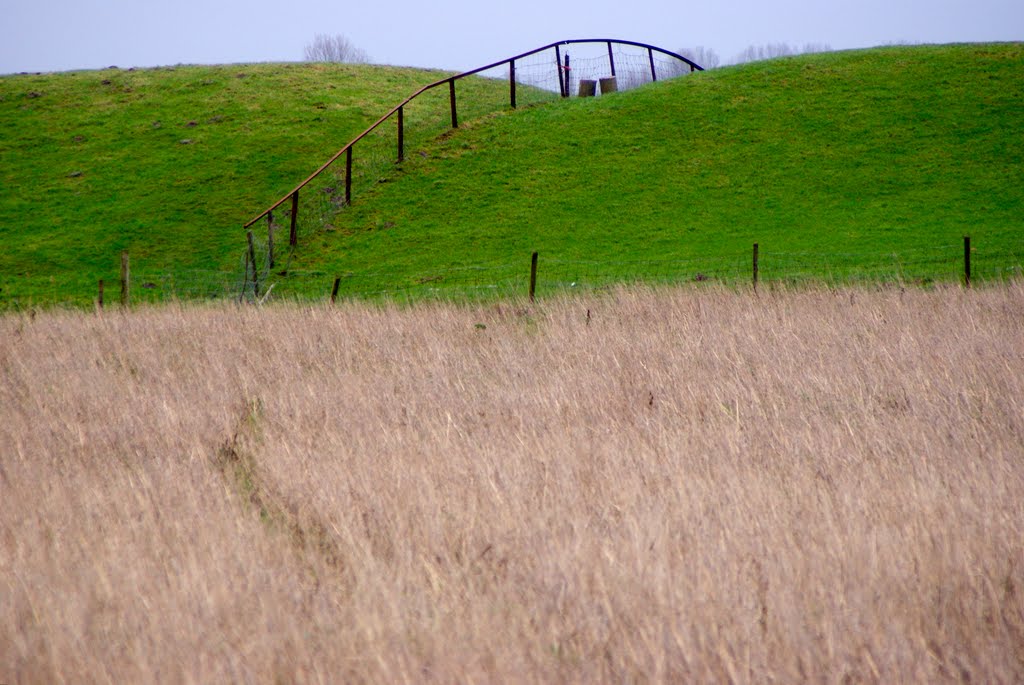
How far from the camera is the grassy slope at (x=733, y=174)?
79.7ft

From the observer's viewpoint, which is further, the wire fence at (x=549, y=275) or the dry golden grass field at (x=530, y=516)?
the wire fence at (x=549, y=275)

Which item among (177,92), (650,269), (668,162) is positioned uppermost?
(177,92)

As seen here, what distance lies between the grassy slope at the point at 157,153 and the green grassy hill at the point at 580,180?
0.13m

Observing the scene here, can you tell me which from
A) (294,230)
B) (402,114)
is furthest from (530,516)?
(402,114)

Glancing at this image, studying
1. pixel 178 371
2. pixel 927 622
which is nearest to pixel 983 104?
pixel 178 371

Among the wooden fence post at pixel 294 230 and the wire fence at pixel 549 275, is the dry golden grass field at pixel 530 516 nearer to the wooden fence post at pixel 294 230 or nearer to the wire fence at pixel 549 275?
the wire fence at pixel 549 275

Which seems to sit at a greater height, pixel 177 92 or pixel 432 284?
pixel 177 92

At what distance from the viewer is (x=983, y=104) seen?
1289 inches

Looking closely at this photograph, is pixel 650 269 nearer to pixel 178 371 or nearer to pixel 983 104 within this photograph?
pixel 178 371

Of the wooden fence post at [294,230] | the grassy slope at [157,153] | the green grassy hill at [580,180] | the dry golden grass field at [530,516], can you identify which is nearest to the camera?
the dry golden grass field at [530,516]

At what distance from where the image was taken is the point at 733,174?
2967 cm

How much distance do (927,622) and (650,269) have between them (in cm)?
1856

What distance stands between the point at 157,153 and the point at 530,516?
36.1 metres

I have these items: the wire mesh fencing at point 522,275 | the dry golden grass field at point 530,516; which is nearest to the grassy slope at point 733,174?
the wire mesh fencing at point 522,275
